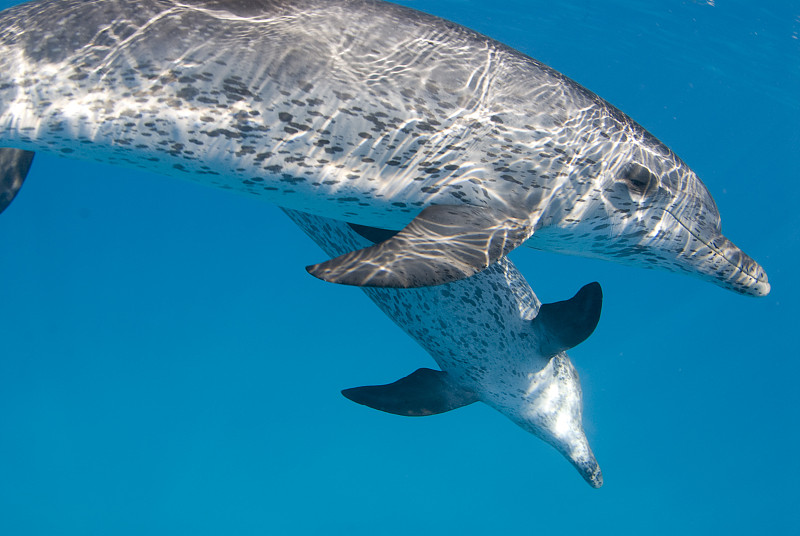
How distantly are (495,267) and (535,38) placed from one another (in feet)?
75.9

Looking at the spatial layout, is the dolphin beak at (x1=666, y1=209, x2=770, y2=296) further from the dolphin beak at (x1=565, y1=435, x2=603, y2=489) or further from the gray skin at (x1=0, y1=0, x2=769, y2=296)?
the dolphin beak at (x1=565, y1=435, x2=603, y2=489)

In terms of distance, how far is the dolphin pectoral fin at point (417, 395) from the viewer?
6.50m

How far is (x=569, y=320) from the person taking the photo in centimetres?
566

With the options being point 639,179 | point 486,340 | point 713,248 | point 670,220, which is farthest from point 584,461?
point 639,179

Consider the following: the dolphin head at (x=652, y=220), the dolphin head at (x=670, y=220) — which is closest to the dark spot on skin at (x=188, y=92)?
the dolphin head at (x=652, y=220)

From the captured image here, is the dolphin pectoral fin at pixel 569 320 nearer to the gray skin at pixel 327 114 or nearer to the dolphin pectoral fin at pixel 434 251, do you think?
the gray skin at pixel 327 114

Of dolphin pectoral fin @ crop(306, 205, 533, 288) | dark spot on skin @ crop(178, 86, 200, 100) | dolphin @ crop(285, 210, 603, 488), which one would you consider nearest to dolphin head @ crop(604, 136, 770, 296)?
dolphin @ crop(285, 210, 603, 488)

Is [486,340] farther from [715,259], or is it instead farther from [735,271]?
[735,271]

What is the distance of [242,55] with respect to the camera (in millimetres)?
3986

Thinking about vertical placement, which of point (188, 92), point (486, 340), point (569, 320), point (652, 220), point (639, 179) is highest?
point (188, 92)

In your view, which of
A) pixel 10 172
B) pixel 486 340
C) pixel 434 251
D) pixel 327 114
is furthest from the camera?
pixel 486 340

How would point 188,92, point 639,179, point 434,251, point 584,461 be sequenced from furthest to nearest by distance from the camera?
point 584,461, point 639,179, point 188,92, point 434,251

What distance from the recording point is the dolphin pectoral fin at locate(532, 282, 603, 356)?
537cm

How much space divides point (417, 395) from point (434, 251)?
3.32 meters
